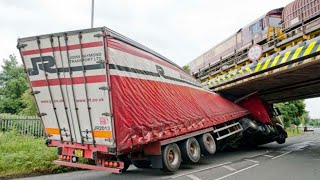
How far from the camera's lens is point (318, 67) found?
37.3 ft

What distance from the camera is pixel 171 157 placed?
8789 mm

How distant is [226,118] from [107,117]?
23.0 feet

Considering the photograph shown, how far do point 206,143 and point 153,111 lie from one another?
302 centimetres

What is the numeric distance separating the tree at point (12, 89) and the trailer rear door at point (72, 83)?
81.6 ft

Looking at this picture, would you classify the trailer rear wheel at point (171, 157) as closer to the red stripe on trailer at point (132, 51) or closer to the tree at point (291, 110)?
the red stripe on trailer at point (132, 51)

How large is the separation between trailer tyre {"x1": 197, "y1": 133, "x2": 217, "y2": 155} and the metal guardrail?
7.25m

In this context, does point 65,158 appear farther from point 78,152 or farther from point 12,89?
point 12,89

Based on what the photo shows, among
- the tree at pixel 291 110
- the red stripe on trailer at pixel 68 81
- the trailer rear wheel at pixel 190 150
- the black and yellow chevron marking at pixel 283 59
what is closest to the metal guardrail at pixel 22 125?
the red stripe on trailer at pixel 68 81

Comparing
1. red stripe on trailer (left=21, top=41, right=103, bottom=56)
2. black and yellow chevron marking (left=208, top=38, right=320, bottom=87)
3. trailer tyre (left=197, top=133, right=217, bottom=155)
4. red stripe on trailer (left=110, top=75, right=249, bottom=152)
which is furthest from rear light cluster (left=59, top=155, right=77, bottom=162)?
black and yellow chevron marking (left=208, top=38, right=320, bottom=87)

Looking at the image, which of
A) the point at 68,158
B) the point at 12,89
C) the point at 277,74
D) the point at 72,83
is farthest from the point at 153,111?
the point at 12,89

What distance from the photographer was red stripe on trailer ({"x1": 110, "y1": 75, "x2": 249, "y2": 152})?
6927 mm

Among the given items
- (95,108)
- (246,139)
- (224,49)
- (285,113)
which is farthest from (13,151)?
(285,113)

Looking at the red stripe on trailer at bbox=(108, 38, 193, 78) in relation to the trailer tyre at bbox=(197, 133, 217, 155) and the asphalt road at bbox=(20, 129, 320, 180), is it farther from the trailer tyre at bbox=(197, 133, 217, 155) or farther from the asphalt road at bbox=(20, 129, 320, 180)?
the asphalt road at bbox=(20, 129, 320, 180)

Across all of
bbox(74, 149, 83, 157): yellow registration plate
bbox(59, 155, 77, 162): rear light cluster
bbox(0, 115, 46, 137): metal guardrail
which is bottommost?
bbox(59, 155, 77, 162): rear light cluster
